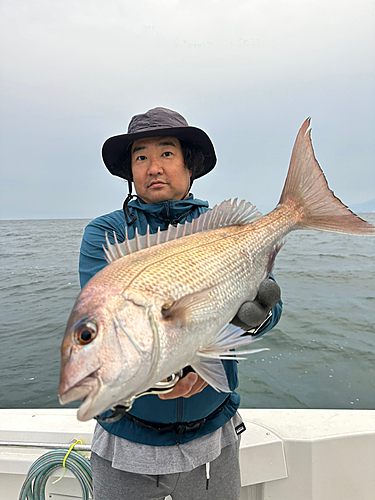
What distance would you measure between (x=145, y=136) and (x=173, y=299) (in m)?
1.30

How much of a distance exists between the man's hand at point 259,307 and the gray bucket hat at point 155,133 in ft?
3.72

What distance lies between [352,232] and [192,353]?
1201 mm

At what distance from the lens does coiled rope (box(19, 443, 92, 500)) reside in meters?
2.32

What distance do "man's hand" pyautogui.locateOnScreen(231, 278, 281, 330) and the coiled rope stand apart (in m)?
1.73

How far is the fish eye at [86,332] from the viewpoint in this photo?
104cm

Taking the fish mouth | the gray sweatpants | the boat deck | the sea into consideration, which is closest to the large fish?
the fish mouth

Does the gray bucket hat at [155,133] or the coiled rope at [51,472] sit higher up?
the gray bucket hat at [155,133]

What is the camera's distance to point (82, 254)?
1.80 metres

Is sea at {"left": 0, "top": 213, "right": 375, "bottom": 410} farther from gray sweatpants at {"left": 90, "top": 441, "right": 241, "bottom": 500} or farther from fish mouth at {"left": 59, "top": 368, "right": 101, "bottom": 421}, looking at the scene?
fish mouth at {"left": 59, "top": 368, "right": 101, "bottom": 421}

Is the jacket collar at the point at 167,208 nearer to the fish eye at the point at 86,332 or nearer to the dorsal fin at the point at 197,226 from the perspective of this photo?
the dorsal fin at the point at 197,226

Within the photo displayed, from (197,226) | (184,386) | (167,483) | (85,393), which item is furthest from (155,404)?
(197,226)

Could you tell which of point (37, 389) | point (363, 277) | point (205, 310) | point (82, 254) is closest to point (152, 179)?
point (82, 254)

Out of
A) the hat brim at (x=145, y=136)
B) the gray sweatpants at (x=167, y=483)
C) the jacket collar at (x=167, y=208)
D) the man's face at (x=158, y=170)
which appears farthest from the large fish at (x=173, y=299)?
the gray sweatpants at (x=167, y=483)

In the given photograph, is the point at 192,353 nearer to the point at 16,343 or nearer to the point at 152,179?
the point at 152,179
